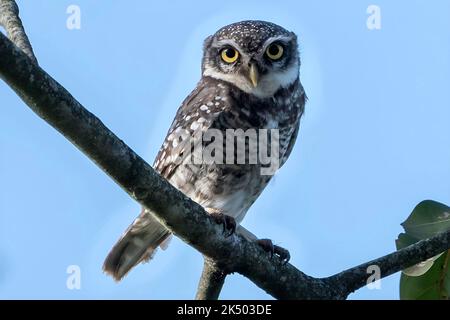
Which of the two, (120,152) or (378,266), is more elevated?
(378,266)

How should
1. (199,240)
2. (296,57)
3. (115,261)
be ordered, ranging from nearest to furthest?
(199,240)
(115,261)
(296,57)

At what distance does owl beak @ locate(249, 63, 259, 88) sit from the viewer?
4.99 metres

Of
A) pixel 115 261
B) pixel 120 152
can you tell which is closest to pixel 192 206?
pixel 120 152

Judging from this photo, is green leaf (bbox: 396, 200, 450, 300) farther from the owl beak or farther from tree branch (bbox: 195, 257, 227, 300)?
the owl beak

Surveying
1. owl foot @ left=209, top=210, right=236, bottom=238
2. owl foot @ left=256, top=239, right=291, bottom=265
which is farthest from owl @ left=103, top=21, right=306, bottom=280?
owl foot @ left=209, top=210, right=236, bottom=238

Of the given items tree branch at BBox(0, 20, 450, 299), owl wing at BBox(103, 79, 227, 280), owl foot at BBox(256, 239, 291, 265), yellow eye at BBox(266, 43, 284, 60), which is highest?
yellow eye at BBox(266, 43, 284, 60)

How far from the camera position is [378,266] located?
12.0ft

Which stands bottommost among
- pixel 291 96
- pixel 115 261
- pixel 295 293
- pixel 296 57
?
pixel 295 293

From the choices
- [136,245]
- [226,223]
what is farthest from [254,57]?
[226,223]

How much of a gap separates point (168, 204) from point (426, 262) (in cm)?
125

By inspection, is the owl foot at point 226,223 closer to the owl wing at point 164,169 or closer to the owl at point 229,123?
the owl at point 229,123

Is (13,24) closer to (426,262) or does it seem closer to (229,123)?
(229,123)

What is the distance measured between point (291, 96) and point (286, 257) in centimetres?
125
